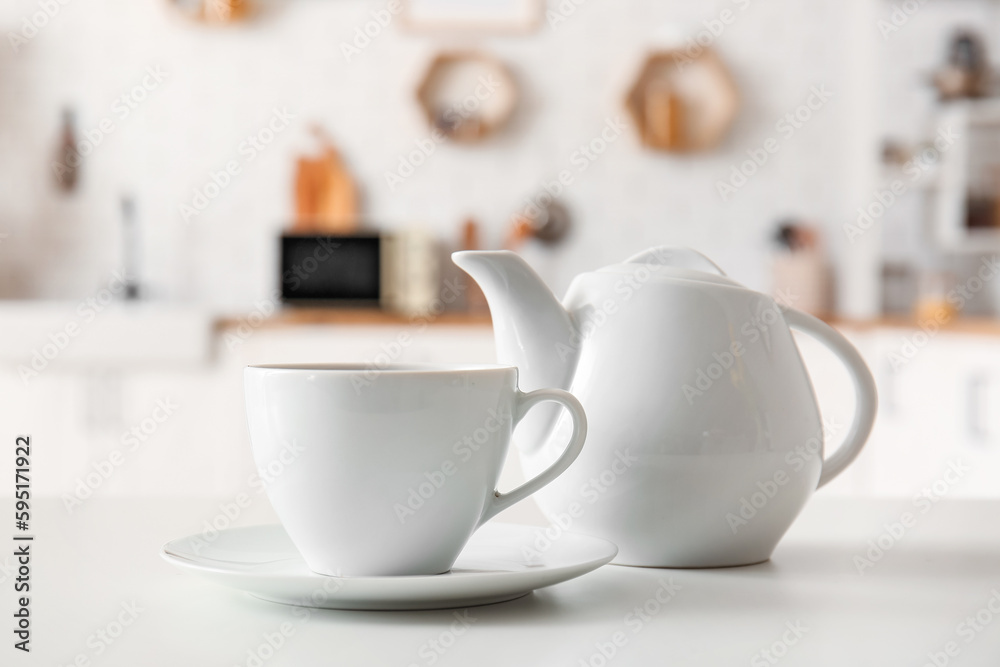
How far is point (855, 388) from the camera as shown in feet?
2.14

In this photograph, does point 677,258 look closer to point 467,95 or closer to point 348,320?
point 348,320

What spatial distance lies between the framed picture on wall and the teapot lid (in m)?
2.84

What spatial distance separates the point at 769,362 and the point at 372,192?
113 inches

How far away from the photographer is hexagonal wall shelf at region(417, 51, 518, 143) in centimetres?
337

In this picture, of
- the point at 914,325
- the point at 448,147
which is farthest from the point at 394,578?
the point at 448,147

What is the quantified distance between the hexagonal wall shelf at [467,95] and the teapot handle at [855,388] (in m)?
2.79

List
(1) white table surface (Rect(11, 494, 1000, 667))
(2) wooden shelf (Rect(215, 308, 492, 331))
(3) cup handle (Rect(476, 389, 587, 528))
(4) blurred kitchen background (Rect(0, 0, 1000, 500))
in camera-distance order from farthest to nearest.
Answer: (4) blurred kitchen background (Rect(0, 0, 1000, 500)), (2) wooden shelf (Rect(215, 308, 492, 331)), (3) cup handle (Rect(476, 389, 587, 528)), (1) white table surface (Rect(11, 494, 1000, 667))

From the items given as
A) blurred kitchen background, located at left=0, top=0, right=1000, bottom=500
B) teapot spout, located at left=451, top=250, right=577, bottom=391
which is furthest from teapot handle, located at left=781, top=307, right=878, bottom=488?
blurred kitchen background, located at left=0, top=0, right=1000, bottom=500

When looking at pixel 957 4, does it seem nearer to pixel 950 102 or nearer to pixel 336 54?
pixel 950 102

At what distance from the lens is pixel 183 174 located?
338 centimetres

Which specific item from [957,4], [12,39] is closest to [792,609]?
[957,4]

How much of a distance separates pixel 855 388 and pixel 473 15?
2934 mm

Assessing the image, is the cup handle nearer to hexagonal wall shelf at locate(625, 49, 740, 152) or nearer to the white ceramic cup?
the white ceramic cup

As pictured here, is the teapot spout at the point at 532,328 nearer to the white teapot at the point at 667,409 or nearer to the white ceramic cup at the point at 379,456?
the white teapot at the point at 667,409
